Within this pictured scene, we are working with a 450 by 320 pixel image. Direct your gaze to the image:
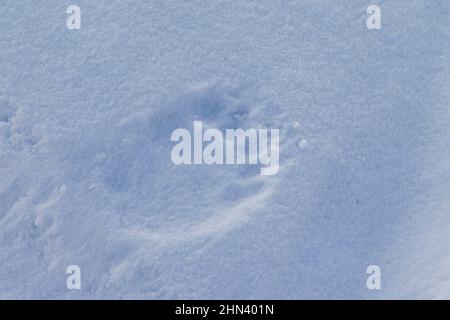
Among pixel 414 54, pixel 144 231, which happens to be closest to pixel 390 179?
pixel 414 54

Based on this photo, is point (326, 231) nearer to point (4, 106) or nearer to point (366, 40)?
point (366, 40)

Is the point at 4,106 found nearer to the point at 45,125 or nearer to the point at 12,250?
the point at 45,125

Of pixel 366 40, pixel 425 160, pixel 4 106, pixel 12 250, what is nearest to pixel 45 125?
pixel 4 106

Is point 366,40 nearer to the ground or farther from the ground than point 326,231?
farther from the ground

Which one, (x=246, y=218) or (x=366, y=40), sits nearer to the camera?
(x=246, y=218)
